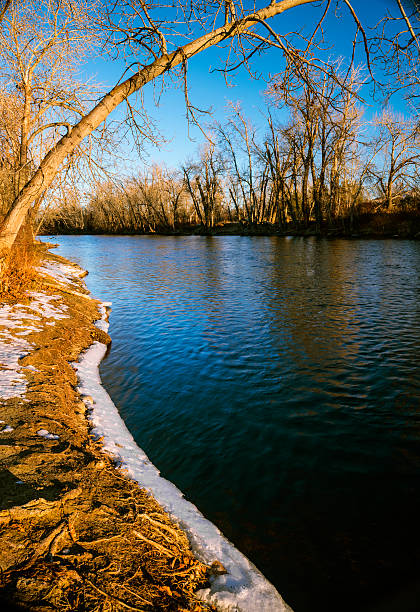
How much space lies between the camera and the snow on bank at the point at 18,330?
457 centimetres

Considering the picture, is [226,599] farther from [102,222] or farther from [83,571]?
[102,222]

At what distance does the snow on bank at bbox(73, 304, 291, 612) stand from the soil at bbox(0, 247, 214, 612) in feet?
0.38

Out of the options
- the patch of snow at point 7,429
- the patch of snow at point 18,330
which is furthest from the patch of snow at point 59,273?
the patch of snow at point 7,429

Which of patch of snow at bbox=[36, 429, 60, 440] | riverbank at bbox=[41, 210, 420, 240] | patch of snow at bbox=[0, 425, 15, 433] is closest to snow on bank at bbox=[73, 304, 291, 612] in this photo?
patch of snow at bbox=[36, 429, 60, 440]

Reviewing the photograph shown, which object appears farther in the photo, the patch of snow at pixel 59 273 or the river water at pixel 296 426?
the patch of snow at pixel 59 273

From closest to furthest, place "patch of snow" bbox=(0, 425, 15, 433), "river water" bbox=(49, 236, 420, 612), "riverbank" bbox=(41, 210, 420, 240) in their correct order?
"river water" bbox=(49, 236, 420, 612) → "patch of snow" bbox=(0, 425, 15, 433) → "riverbank" bbox=(41, 210, 420, 240)

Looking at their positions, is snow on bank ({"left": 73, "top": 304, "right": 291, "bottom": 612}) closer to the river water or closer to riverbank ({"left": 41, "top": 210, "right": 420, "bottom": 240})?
the river water

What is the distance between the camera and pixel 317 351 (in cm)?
716

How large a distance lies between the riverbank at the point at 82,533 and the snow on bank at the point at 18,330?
0.67ft

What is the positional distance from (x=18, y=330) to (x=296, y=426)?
18.1 ft

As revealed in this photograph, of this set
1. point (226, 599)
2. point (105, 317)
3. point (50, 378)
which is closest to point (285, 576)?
point (226, 599)

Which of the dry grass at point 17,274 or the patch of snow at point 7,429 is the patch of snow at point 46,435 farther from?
the dry grass at point 17,274

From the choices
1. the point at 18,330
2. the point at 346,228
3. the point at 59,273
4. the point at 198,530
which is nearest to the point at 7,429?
the point at 198,530

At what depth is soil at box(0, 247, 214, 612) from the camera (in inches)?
75.5
